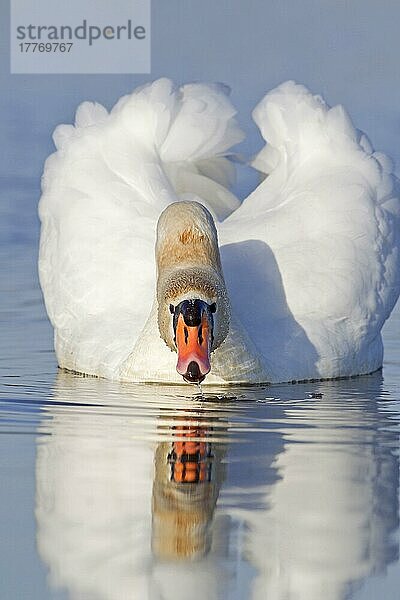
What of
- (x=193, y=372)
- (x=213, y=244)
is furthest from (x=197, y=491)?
(x=213, y=244)

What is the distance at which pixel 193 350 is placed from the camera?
11.8 meters

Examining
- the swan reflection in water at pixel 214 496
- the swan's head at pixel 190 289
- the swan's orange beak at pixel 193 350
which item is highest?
the swan's head at pixel 190 289

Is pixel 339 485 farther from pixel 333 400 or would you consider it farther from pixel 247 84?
pixel 247 84

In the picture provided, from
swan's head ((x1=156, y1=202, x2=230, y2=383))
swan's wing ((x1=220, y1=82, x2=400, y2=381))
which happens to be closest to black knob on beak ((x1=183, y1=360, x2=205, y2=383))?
swan's head ((x1=156, y1=202, x2=230, y2=383))

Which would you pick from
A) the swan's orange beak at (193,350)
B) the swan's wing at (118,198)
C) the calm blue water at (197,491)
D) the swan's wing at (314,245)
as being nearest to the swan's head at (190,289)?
the swan's orange beak at (193,350)

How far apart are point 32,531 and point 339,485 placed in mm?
1747

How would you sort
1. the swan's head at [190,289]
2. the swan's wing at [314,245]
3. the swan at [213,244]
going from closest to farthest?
1. the swan's head at [190,289]
2. the swan at [213,244]
3. the swan's wing at [314,245]

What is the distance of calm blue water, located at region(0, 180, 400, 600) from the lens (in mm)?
7387

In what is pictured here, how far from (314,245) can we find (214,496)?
565cm

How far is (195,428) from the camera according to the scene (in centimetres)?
1102

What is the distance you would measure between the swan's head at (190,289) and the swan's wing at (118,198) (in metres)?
0.87

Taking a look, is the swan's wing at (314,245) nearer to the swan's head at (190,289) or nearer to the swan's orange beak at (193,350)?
the swan's head at (190,289)

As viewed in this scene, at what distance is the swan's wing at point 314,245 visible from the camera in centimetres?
1364

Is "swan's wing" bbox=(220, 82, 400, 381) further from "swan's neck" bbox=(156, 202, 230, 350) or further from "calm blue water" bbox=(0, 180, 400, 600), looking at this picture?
"swan's neck" bbox=(156, 202, 230, 350)
